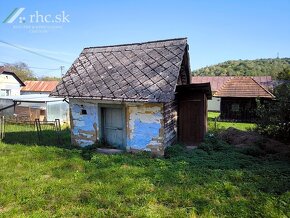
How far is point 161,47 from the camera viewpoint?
11.5m

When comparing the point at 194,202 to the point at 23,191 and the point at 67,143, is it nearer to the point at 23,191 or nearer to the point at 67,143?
the point at 23,191

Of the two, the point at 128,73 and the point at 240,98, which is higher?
the point at 128,73

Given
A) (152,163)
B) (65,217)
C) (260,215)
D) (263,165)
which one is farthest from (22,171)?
(263,165)

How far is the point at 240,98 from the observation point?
24922 millimetres

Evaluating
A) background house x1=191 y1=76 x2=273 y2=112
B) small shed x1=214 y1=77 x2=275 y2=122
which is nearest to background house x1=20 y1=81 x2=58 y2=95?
background house x1=191 y1=76 x2=273 y2=112

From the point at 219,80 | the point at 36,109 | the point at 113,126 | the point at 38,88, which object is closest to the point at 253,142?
the point at 113,126

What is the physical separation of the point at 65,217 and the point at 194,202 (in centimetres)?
281

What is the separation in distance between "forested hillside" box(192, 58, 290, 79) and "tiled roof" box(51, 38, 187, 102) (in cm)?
6046

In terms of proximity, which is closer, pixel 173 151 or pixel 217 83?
pixel 173 151

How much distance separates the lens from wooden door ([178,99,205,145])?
11.1 meters

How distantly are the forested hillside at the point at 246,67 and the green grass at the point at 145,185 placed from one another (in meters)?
63.3

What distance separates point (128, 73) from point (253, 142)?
21.0ft

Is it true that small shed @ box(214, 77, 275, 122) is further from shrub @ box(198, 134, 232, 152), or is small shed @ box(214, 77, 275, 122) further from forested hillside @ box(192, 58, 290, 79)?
forested hillside @ box(192, 58, 290, 79)

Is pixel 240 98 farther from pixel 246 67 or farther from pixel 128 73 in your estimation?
pixel 246 67
